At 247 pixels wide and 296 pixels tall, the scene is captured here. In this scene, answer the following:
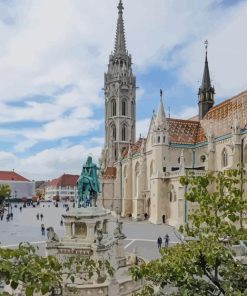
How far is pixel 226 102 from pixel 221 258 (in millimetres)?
40203

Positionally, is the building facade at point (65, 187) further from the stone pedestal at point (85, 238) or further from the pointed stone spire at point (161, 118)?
the stone pedestal at point (85, 238)

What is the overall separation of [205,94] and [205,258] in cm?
4640

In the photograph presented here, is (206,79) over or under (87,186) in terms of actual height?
over

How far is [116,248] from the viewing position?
62.7 ft

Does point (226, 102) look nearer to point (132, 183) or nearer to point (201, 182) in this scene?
point (132, 183)

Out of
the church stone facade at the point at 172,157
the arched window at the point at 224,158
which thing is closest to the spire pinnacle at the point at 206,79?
the church stone facade at the point at 172,157

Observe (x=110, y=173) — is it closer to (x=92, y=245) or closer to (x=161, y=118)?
(x=161, y=118)

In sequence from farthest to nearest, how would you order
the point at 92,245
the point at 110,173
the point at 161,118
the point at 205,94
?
the point at 110,173 → the point at 205,94 → the point at 161,118 → the point at 92,245

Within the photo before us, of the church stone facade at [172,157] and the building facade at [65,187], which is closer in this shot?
the church stone facade at [172,157]

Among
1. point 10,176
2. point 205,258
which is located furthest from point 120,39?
point 205,258

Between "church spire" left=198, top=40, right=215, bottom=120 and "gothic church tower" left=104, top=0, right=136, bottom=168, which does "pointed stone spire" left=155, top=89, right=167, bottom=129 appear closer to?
"church spire" left=198, top=40, right=215, bottom=120

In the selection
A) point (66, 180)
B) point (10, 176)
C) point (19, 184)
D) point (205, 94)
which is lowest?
point (19, 184)

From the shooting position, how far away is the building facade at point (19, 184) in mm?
104706

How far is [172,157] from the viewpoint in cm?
4459
